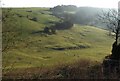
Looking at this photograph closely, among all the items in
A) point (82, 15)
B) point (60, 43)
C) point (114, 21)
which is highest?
point (114, 21)

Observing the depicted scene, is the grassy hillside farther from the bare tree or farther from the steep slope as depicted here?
the bare tree

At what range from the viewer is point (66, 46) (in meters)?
102

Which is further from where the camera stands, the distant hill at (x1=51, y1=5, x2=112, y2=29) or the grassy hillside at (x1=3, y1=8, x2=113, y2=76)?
the distant hill at (x1=51, y1=5, x2=112, y2=29)

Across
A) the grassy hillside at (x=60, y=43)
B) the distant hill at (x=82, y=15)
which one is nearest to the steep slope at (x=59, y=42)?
the grassy hillside at (x=60, y=43)

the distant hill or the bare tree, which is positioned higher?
the bare tree

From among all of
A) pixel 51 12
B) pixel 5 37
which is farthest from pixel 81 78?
pixel 51 12

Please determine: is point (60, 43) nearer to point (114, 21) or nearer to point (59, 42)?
point (59, 42)

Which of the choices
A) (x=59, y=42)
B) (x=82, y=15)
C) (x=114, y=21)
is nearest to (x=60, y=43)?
(x=59, y=42)

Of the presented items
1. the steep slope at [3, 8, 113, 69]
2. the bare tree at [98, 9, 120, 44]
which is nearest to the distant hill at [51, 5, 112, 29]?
the steep slope at [3, 8, 113, 69]

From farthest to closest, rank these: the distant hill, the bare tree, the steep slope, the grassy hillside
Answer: the distant hill, the steep slope, the grassy hillside, the bare tree

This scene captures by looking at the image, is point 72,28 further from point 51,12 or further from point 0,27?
point 0,27

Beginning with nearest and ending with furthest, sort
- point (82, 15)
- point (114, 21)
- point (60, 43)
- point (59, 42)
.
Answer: point (114, 21) < point (60, 43) < point (59, 42) < point (82, 15)

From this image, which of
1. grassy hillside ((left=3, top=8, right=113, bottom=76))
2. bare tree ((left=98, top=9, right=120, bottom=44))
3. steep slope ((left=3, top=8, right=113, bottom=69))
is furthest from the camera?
steep slope ((left=3, top=8, right=113, bottom=69))

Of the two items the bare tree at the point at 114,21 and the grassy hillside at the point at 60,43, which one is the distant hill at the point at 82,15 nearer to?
the grassy hillside at the point at 60,43
